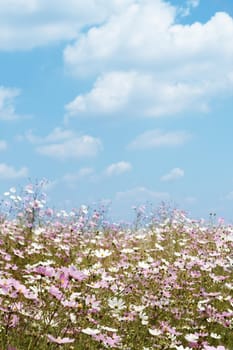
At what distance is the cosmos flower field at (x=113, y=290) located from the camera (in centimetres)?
335

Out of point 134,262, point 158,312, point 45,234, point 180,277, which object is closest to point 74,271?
point 158,312

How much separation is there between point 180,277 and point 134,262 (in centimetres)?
74

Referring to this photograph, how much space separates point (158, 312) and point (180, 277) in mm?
892

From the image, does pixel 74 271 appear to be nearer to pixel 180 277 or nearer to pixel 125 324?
pixel 125 324

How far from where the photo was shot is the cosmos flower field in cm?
335

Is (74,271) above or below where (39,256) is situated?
below

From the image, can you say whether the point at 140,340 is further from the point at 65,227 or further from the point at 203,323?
the point at 65,227

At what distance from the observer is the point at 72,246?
24.7ft

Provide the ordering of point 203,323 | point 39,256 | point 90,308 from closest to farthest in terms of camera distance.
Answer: point 90,308, point 203,323, point 39,256

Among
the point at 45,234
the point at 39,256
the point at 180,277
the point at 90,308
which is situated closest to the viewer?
the point at 90,308

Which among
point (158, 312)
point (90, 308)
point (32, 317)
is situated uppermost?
point (158, 312)

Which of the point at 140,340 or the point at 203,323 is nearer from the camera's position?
the point at 140,340

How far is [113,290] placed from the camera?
484 centimetres

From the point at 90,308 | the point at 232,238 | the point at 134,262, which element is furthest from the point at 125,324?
the point at 232,238
